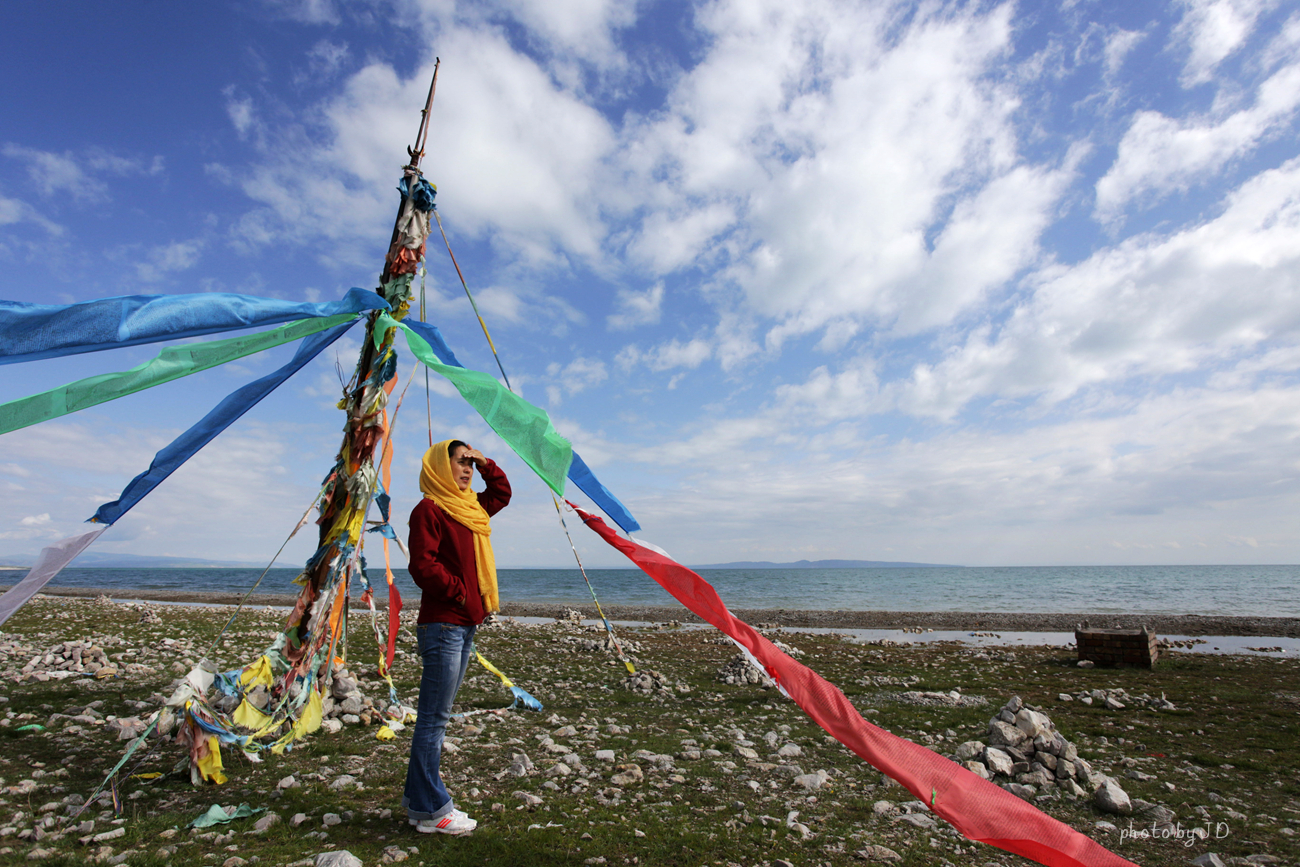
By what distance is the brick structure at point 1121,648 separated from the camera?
11.3 m

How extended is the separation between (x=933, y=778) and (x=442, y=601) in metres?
2.94

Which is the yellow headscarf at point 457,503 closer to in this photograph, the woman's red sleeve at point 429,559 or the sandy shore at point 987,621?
the woman's red sleeve at point 429,559

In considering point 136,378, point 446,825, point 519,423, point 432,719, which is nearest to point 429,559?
point 432,719

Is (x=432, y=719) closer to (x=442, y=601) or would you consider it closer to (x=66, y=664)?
(x=442, y=601)

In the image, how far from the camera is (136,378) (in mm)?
3855

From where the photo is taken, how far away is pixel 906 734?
21.4 ft

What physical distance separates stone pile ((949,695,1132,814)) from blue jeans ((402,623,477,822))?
4463 millimetres

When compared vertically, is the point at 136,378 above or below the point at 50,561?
above

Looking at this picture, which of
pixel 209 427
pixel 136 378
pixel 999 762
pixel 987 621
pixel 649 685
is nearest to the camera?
pixel 136 378

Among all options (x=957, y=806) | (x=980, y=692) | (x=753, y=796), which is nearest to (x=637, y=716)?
(x=753, y=796)

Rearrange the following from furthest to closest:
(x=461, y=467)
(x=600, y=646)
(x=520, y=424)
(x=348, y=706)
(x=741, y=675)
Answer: (x=600, y=646)
(x=741, y=675)
(x=348, y=706)
(x=461, y=467)
(x=520, y=424)

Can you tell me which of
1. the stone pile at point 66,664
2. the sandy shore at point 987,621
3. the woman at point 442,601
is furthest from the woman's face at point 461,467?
the sandy shore at point 987,621

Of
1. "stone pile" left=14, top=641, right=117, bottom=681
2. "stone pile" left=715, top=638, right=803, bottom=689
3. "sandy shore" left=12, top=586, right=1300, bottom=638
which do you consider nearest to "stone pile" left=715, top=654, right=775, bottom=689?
"stone pile" left=715, top=638, right=803, bottom=689

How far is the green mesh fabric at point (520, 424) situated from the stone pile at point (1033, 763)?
471 centimetres
